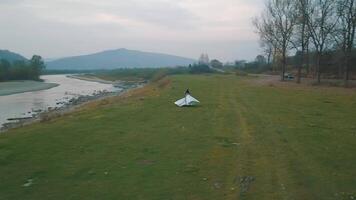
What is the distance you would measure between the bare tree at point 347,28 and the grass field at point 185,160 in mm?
30165

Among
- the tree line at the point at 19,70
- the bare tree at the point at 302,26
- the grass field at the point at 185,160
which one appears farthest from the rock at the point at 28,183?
the tree line at the point at 19,70

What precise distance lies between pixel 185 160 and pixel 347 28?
141 feet

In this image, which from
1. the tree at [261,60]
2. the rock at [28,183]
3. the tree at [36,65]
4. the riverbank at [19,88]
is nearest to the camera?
the rock at [28,183]

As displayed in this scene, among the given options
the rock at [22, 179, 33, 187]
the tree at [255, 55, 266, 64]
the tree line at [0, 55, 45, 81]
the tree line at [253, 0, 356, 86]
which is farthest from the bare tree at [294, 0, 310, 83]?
the tree line at [0, 55, 45, 81]

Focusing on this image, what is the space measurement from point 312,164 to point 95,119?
47.7 ft

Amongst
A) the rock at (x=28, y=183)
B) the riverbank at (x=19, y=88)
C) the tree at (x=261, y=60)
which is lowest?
the riverbank at (x=19, y=88)

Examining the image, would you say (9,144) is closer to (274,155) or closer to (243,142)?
(243,142)

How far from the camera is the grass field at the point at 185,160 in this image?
32.7 ft

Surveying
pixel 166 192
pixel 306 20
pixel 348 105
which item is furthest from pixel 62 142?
pixel 306 20

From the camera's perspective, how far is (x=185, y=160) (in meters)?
13.0

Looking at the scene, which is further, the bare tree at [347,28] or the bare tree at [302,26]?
the bare tree at [302,26]

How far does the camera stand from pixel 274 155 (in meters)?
13.4

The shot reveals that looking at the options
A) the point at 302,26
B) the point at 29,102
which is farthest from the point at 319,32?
the point at 29,102

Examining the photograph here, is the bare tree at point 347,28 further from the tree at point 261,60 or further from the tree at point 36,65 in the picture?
the tree at point 36,65
